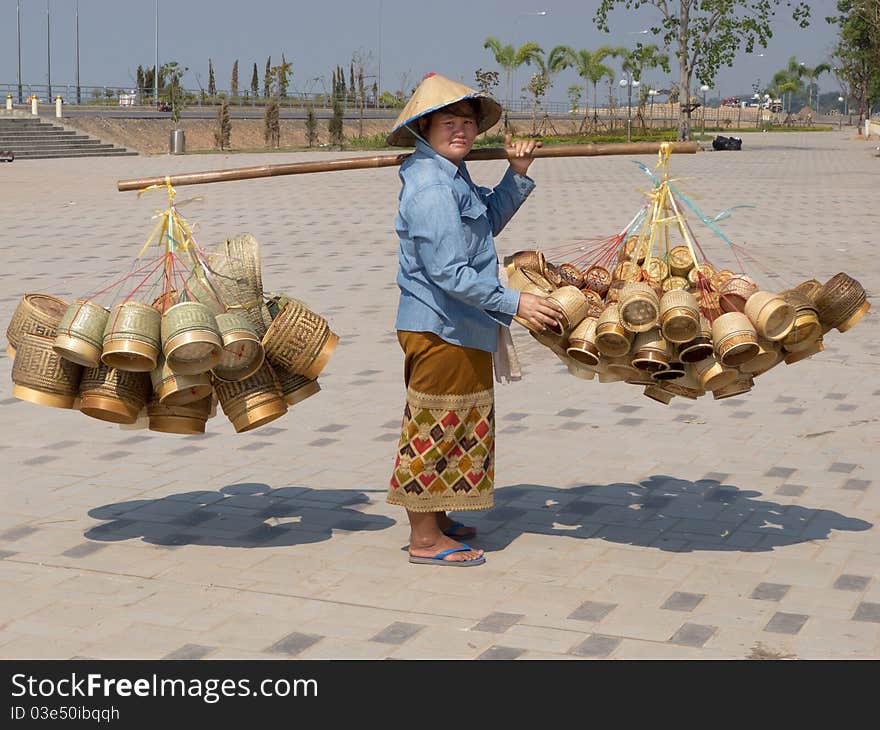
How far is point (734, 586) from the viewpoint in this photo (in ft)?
14.6

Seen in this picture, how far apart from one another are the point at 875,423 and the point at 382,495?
9.01ft

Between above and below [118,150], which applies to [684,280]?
below

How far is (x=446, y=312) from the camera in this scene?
447 cm

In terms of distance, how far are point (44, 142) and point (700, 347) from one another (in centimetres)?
3473

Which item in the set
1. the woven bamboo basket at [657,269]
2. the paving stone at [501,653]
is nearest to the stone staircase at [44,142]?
the woven bamboo basket at [657,269]

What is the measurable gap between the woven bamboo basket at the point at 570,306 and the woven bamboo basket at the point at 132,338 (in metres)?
1.30

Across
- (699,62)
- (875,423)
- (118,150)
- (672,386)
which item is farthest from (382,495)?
(699,62)

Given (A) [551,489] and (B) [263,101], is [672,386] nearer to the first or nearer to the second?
(A) [551,489]

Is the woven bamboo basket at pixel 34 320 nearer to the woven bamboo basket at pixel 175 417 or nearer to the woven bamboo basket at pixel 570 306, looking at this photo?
the woven bamboo basket at pixel 175 417

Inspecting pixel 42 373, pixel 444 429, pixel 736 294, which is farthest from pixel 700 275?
pixel 42 373

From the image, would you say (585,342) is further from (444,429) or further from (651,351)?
(444,429)

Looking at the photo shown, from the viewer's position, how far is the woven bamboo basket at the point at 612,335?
4281 mm

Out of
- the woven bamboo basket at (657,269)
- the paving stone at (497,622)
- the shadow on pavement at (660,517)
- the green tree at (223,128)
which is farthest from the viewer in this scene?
the green tree at (223,128)
